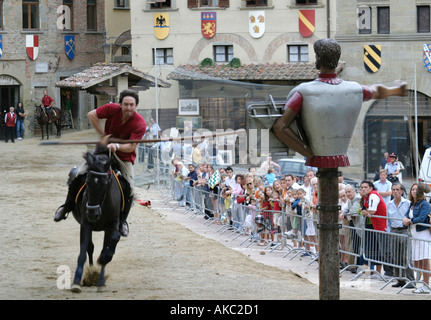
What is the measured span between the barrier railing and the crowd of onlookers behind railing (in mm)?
17

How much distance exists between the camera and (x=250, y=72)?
127 feet

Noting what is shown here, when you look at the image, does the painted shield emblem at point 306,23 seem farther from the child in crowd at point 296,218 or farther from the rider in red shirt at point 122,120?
the rider in red shirt at point 122,120

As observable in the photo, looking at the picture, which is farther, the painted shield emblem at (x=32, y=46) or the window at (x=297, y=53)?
the painted shield emblem at (x=32, y=46)

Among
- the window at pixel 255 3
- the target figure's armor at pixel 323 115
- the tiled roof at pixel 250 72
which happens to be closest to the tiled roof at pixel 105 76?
the tiled roof at pixel 250 72

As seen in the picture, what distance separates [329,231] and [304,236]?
11.2 meters

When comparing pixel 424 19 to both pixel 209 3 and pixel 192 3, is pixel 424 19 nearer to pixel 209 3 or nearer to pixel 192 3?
pixel 209 3

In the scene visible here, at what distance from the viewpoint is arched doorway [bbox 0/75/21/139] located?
45250mm

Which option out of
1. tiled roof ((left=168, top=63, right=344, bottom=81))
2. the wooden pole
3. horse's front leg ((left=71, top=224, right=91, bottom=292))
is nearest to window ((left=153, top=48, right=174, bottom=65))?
tiled roof ((left=168, top=63, right=344, bottom=81))

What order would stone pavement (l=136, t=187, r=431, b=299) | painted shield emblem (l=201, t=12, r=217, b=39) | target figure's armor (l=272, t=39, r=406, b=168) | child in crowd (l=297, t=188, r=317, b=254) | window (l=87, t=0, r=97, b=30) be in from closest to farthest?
target figure's armor (l=272, t=39, r=406, b=168) → stone pavement (l=136, t=187, r=431, b=299) → child in crowd (l=297, t=188, r=317, b=254) → painted shield emblem (l=201, t=12, r=217, b=39) → window (l=87, t=0, r=97, b=30)

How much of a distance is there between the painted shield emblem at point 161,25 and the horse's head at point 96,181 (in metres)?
29.1

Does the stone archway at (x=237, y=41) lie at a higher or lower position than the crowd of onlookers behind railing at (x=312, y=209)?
higher

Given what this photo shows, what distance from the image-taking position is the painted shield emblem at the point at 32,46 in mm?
45500

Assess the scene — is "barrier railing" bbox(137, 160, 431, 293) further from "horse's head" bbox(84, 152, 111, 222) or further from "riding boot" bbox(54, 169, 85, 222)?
"horse's head" bbox(84, 152, 111, 222)
